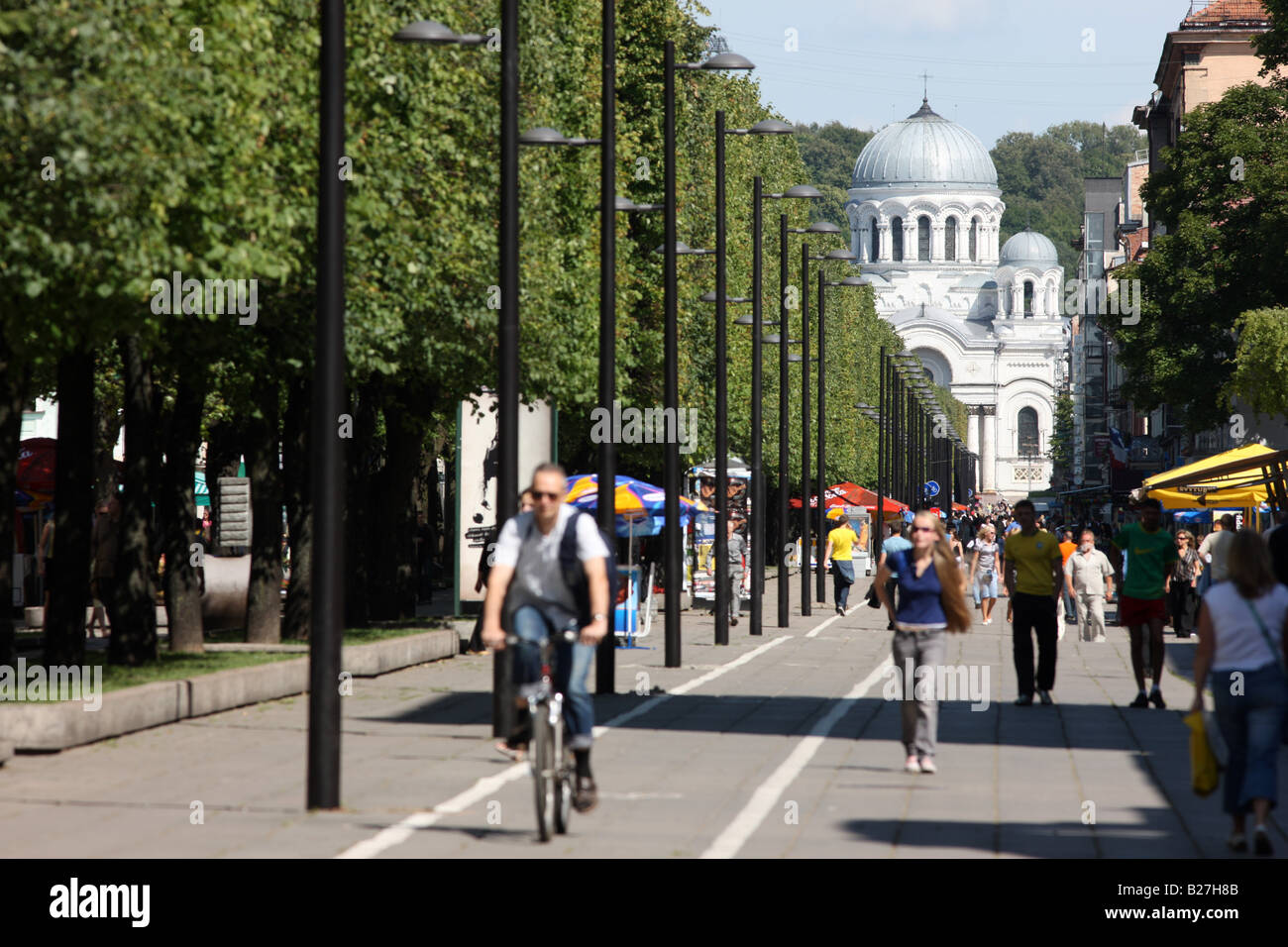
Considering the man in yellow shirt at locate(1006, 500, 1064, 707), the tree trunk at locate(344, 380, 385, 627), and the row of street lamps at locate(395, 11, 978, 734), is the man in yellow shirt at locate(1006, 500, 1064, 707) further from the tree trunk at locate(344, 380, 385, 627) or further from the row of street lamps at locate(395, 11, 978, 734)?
the tree trunk at locate(344, 380, 385, 627)

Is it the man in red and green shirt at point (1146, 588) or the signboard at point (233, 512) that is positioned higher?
the signboard at point (233, 512)

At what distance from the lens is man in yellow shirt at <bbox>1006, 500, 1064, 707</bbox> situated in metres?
17.9

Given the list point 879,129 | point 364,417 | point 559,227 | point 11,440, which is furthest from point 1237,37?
point 879,129

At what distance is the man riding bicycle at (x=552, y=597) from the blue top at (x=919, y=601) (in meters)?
3.63

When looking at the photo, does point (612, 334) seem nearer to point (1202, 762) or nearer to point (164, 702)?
point (164, 702)

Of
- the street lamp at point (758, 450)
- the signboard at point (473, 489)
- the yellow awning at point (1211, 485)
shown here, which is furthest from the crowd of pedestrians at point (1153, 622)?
the signboard at point (473, 489)

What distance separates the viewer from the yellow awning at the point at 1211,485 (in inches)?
1171

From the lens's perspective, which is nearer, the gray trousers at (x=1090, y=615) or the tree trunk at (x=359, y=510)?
the tree trunk at (x=359, y=510)

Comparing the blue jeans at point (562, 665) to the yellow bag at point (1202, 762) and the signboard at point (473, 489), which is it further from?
the signboard at point (473, 489)

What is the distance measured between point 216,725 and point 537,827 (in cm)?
611

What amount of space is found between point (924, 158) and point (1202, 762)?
181594mm

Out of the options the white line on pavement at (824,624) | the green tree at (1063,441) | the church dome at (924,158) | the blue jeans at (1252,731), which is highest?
the church dome at (924,158)

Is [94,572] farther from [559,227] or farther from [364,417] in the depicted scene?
[559,227]

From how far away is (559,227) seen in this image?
98.6ft
